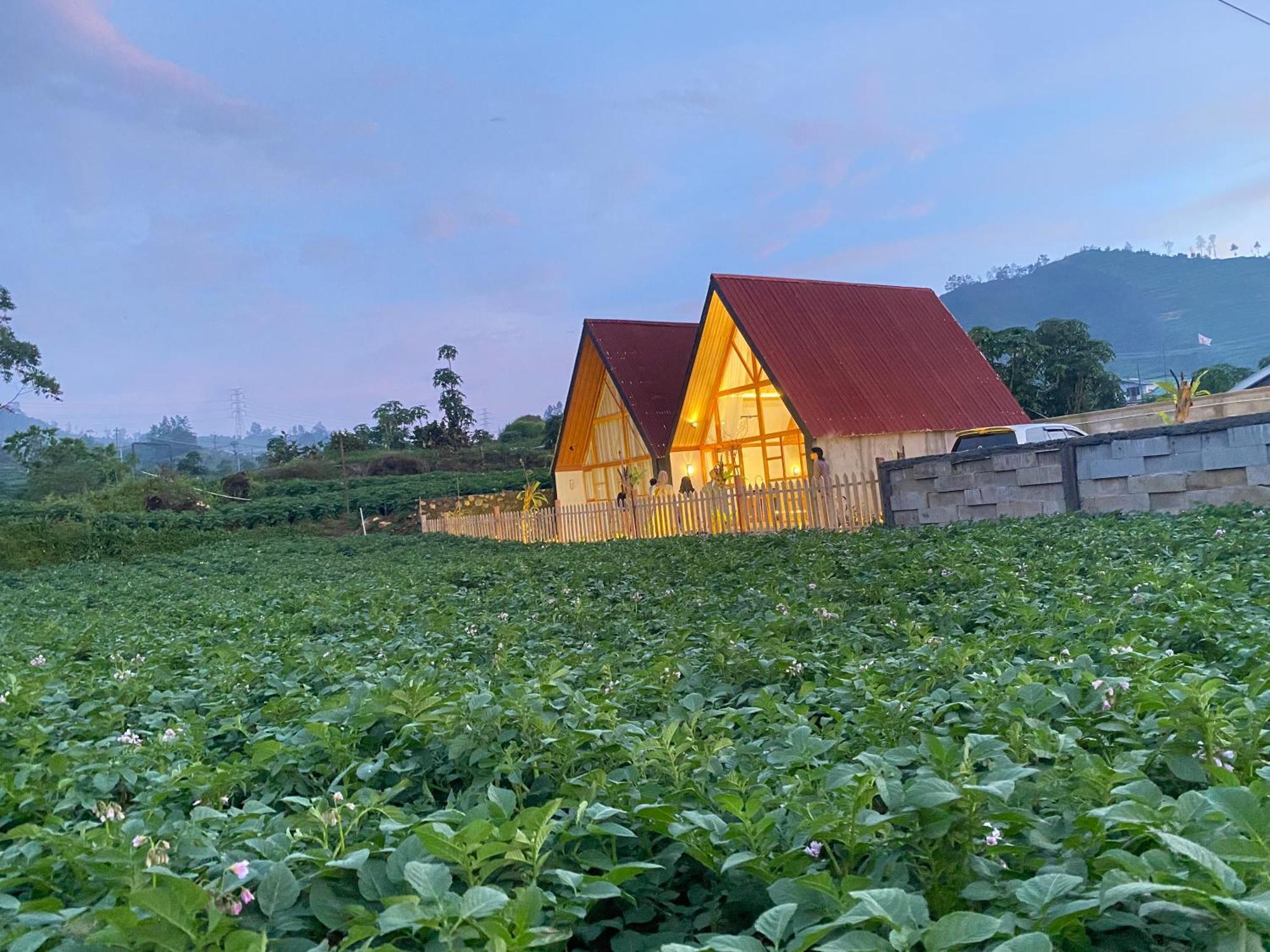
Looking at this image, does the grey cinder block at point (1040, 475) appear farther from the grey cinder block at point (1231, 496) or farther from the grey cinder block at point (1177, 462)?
the grey cinder block at point (1231, 496)

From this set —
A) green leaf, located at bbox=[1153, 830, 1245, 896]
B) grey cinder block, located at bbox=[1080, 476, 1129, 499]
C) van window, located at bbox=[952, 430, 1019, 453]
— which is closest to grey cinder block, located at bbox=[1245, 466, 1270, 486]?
grey cinder block, located at bbox=[1080, 476, 1129, 499]

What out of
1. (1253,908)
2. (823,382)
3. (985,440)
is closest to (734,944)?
(1253,908)

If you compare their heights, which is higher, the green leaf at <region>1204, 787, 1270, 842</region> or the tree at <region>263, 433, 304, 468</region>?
the tree at <region>263, 433, 304, 468</region>

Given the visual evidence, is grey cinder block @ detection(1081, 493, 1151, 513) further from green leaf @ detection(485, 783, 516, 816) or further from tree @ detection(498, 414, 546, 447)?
tree @ detection(498, 414, 546, 447)

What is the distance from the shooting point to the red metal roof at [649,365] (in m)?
23.3

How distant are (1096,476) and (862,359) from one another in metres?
11.6

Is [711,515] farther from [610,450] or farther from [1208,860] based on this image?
[1208,860]

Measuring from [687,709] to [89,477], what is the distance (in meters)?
51.0

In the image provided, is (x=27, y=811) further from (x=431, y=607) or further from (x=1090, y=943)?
(x=431, y=607)

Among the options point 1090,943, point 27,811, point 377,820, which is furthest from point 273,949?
point 27,811

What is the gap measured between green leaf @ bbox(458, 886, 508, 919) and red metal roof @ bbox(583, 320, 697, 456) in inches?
829

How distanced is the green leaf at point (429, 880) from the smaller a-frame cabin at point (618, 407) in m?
21.4

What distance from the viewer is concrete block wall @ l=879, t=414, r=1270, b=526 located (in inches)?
336

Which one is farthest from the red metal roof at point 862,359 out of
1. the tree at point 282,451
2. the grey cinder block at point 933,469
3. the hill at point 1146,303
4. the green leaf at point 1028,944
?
the hill at point 1146,303
